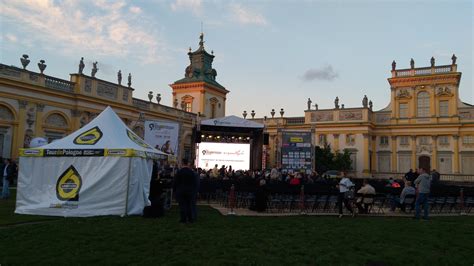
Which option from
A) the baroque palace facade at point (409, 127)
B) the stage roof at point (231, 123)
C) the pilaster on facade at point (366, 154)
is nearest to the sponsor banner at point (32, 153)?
the stage roof at point (231, 123)

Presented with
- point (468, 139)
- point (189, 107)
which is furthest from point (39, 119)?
point (468, 139)

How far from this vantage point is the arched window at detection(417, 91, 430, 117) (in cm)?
4084

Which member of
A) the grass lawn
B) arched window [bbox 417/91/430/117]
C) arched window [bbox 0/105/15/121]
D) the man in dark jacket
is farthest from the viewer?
arched window [bbox 417/91/430/117]

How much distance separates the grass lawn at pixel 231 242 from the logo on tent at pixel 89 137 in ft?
7.67

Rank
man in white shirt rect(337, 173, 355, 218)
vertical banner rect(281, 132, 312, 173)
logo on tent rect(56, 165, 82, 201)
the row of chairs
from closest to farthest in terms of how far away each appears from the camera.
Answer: logo on tent rect(56, 165, 82, 201) < man in white shirt rect(337, 173, 355, 218) < the row of chairs < vertical banner rect(281, 132, 312, 173)

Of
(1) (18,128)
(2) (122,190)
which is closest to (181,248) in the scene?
(2) (122,190)

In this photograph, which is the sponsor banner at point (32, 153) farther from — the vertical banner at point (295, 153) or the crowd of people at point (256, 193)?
the vertical banner at point (295, 153)

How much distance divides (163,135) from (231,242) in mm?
11726

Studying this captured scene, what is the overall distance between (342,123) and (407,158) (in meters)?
7.58

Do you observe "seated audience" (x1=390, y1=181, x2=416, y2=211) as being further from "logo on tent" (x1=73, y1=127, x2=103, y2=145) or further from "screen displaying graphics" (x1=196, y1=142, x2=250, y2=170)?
"screen displaying graphics" (x1=196, y1=142, x2=250, y2=170)

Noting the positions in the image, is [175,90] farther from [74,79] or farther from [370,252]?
[370,252]

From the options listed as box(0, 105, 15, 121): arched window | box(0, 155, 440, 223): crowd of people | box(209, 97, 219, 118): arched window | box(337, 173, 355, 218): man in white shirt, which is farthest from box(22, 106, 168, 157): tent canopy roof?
box(209, 97, 219, 118): arched window

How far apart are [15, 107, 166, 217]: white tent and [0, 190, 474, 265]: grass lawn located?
89cm

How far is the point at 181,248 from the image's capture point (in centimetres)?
624
